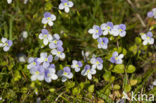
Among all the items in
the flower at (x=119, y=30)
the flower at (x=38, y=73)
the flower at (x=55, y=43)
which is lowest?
the flower at (x=38, y=73)

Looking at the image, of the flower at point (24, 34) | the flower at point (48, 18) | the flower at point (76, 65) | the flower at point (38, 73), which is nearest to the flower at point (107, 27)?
the flower at point (76, 65)

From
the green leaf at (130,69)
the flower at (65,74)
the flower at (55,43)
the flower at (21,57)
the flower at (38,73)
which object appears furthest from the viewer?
the flower at (21,57)

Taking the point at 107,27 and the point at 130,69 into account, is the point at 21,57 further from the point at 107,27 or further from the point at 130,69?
the point at 130,69

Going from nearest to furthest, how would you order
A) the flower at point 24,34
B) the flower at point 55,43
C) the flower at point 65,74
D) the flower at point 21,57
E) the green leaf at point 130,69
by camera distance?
the flower at point 65,74 < the flower at point 55,43 < the green leaf at point 130,69 < the flower at point 21,57 < the flower at point 24,34

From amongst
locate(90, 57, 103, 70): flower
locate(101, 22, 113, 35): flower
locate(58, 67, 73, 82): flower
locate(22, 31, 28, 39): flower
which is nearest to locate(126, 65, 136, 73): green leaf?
locate(90, 57, 103, 70): flower

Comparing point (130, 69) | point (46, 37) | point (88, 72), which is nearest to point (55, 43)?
point (46, 37)

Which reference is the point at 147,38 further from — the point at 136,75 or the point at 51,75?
the point at 51,75

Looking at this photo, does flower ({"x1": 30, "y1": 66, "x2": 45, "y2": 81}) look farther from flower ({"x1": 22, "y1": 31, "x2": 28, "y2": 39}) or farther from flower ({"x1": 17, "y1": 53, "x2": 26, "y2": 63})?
flower ({"x1": 22, "y1": 31, "x2": 28, "y2": 39})

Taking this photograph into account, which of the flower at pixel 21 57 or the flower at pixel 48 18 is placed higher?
the flower at pixel 48 18

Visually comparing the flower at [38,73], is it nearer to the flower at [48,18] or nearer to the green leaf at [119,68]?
the flower at [48,18]

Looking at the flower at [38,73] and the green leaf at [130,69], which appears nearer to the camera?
the flower at [38,73]

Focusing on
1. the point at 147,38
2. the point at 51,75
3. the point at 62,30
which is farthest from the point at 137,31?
the point at 51,75
